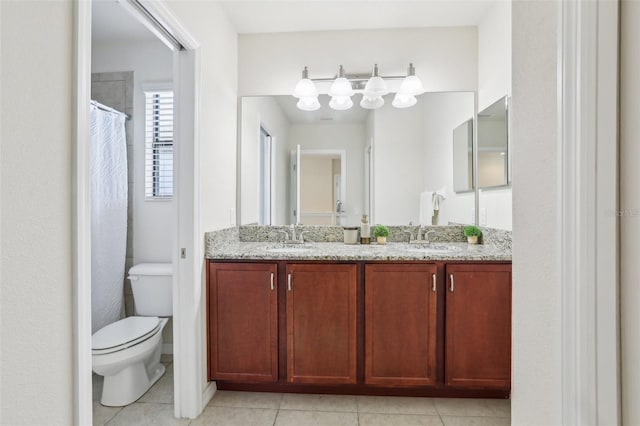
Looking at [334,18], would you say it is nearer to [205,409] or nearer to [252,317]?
[252,317]

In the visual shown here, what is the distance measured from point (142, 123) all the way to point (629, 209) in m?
2.82

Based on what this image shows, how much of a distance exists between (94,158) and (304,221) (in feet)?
4.93

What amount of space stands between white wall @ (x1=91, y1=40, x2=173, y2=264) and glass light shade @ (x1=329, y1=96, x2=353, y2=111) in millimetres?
1234

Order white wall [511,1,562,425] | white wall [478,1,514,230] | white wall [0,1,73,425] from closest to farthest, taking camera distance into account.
Result: white wall [511,1,562,425] < white wall [0,1,73,425] < white wall [478,1,514,230]

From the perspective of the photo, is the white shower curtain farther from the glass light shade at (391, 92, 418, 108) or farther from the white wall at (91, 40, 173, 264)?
the glass light shade at (391, 92, 418, 108)

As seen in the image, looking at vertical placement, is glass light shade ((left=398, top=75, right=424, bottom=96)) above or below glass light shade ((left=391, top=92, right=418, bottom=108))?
above

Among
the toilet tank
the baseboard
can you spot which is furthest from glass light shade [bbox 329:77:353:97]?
the baseboard

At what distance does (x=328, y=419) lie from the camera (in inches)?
73.1

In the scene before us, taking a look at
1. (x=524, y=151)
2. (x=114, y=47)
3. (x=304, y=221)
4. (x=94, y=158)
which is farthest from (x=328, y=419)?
(x=114, y=47)

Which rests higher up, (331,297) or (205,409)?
(331,297)

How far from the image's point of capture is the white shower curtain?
2.30 metres

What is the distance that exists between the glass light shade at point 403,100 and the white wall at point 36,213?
6.84ft

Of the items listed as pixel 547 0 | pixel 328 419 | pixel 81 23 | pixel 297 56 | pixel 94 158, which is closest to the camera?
pixel 547 0

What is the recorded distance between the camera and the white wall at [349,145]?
267 cm
